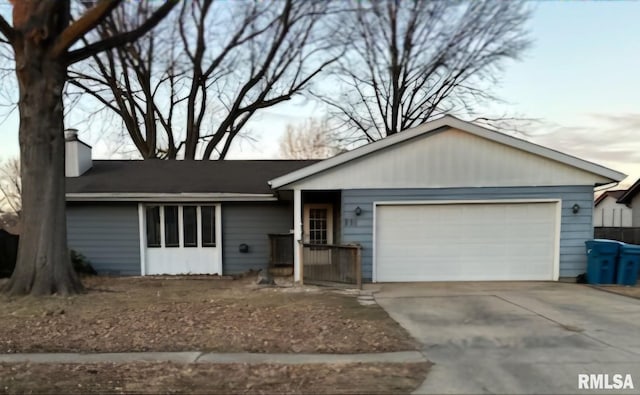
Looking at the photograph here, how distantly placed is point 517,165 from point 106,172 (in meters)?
11.9

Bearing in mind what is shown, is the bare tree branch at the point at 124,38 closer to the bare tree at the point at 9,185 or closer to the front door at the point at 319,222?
the front door at the point at 319,222

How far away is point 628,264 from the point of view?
352 inches

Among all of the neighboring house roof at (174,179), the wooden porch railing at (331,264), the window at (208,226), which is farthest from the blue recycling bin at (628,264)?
the window at (208,226)

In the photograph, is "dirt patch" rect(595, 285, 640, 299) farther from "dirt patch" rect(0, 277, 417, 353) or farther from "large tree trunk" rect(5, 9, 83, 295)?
"large tree trunk" rect(5, 9, 83, 295)

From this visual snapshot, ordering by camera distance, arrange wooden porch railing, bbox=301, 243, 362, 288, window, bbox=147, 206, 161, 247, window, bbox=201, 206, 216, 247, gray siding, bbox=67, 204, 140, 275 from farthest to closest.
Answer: window, bbox=201, 206, 216, 247 < window, bbox=147, 206, 161, 247 < gray siding, bbox=67, 204, 140, 275 < wooden porch railing, bbox=301, 243, 362, 288

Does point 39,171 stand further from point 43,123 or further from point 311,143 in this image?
point 311,143

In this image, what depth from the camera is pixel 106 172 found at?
42.6 ft

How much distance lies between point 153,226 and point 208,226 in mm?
1523

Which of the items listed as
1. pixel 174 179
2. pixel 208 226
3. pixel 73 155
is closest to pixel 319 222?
pixel 208 226

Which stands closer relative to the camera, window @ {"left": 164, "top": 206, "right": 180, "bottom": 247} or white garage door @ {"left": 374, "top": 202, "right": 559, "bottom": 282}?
white garage door @ {"left": 374, "top": 202, "right": 559, "bottom": 282}

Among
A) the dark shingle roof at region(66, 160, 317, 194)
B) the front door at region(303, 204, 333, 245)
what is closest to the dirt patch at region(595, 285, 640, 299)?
the front door at region(303, 204, 333, 245)

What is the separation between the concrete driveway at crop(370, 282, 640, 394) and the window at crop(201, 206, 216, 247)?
5.45 meters

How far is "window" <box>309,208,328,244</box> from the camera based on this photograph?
11.9m

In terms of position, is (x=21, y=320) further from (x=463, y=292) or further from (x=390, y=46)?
(x=390, y=46)
